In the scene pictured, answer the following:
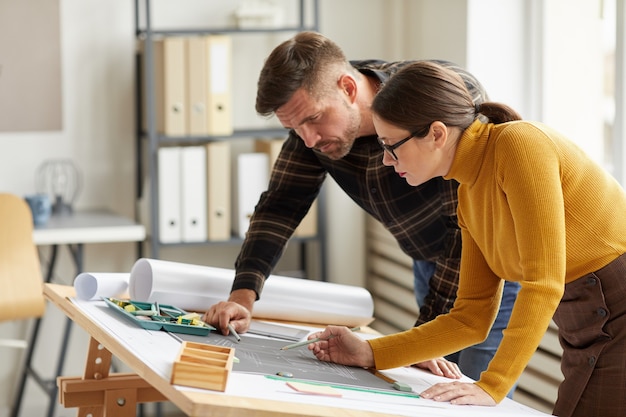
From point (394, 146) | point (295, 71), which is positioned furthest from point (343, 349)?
point (295, 71)

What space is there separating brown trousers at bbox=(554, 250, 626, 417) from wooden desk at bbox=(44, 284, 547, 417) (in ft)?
0.38

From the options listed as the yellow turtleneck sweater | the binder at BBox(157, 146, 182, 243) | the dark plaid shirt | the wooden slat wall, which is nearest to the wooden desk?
the yellow turtleneck sweater

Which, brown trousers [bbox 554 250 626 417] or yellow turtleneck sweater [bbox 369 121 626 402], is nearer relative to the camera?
yellow turtleneck sweater [bbox 369 121 626 402]

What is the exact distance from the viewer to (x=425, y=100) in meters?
1.49

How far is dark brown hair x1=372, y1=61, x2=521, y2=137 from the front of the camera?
1.49 m

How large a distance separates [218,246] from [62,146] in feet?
2.46

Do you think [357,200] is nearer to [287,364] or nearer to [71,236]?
[287,364]

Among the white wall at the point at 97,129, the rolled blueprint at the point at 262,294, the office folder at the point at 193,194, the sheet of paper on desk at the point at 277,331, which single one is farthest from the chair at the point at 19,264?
the sheet of paper on desk at the point at 277,331

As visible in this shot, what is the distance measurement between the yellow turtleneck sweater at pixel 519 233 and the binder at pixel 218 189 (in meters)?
1.98

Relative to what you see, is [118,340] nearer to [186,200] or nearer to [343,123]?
[343,123]

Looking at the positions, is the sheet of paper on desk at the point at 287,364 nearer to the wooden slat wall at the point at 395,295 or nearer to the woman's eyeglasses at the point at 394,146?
the woman's eyeglasses at the point at 394,146

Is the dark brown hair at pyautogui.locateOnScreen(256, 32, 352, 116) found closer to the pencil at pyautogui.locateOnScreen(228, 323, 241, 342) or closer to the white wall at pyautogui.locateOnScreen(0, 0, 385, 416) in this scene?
the pencil at pyautogui.locateOnScreen(228, 323, 241, 342)

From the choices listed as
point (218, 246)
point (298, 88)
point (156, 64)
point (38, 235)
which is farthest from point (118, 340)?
point (218, 246)

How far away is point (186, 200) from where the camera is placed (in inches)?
140
